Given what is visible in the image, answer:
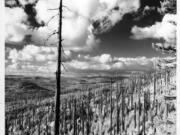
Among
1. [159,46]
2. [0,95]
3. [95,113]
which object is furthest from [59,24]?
[95,113]

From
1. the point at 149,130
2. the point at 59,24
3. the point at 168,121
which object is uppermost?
the point at 59,24

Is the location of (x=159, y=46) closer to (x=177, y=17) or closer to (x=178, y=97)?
(x=177, y=17)

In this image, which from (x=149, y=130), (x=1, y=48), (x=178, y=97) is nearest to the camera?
(x=178, y=97)

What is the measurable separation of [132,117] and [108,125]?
7.18m

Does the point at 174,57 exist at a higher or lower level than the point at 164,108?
higher

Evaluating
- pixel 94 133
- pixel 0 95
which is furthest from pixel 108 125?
pixel 0 95

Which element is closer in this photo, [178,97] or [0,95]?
[178,97]

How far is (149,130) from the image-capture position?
47.7 m

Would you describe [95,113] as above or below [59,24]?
below

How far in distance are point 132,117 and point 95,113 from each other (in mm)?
14821

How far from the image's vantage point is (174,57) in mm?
6113

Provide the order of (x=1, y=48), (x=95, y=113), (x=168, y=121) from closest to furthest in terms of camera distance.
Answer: (x=168, y=121), (x=1, y=48), (x=95, y=113)

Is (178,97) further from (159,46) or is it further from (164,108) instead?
(164,108)

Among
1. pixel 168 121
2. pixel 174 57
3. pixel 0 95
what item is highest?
pixel 174 57
